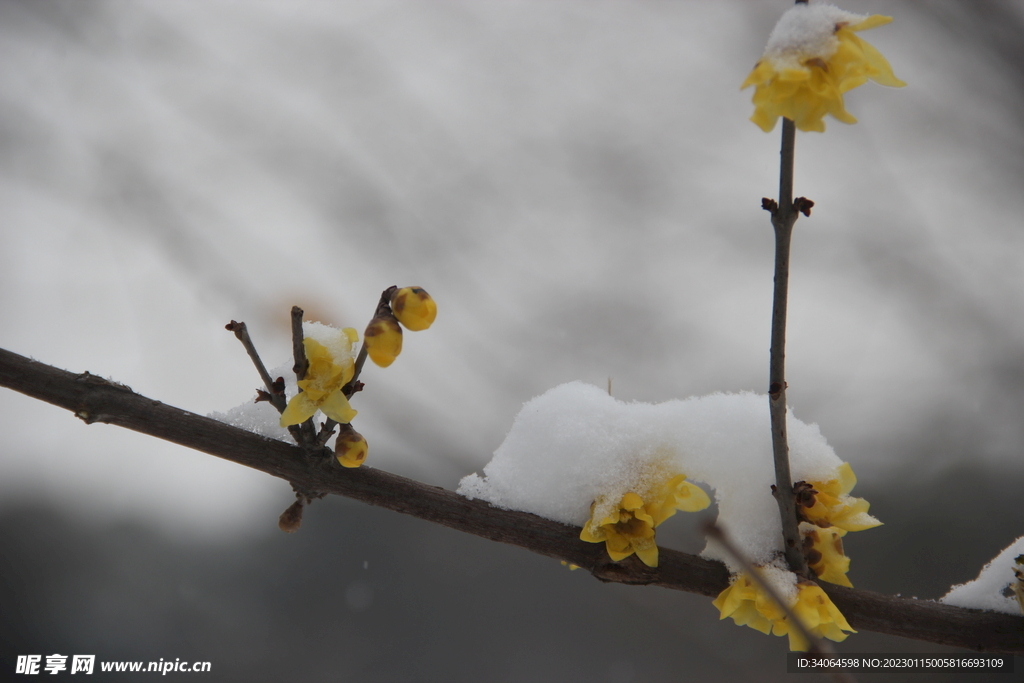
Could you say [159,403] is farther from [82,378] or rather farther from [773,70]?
[773,70]

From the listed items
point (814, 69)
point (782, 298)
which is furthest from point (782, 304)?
point (814, 69)

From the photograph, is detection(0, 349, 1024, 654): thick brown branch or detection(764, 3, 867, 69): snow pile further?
detection(0, 349, 1024, 654): thick brown branch

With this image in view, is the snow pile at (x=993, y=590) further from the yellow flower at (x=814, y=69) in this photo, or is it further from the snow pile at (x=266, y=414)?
the snow pile at (x=266, y=414)

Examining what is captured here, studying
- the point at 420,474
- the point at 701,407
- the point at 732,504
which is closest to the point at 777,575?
the point at 732,504

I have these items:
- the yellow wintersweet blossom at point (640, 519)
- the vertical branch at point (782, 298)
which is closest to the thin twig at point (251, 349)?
the yellow wintersweet blossom at point (640, 519)

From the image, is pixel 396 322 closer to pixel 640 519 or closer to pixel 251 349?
pixel 251 349

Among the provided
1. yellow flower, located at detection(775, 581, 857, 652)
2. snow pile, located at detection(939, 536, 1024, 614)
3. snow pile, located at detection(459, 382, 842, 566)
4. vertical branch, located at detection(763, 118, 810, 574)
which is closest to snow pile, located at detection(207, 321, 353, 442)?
snow pile, located at detection(459, 382, 842, 566)

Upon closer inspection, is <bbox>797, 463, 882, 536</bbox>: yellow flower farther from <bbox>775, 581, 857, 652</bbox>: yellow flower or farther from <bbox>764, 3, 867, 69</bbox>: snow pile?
<bbox>764, 3, 867, 69</bbox>: snow pile
